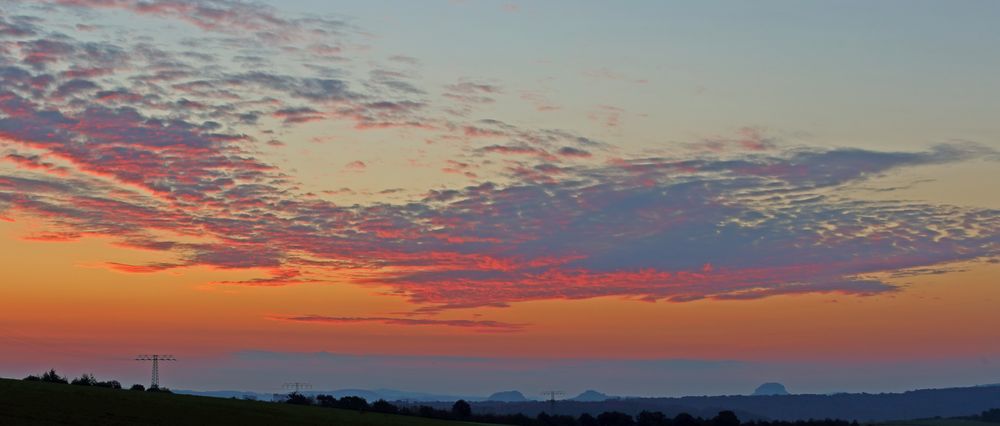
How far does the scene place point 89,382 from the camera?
16462cm

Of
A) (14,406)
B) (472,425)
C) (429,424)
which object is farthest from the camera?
(472,425)

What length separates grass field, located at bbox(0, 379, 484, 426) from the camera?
94250 millimetres

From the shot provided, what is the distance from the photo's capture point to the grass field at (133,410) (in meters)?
94.2

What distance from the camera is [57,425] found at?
287 ft

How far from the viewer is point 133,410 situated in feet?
359

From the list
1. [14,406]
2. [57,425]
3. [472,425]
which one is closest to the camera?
[57,425]

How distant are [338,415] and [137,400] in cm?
3474

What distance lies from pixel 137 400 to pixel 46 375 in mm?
51515

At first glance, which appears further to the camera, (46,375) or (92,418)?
(46,375)

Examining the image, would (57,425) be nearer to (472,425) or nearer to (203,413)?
(203,413)

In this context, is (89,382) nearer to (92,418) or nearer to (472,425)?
(472,425)

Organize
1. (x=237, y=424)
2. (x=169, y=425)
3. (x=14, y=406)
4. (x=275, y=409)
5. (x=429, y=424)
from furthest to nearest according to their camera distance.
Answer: (x=429, y=424)
(x=275, y=409)
(x=237, y=424)
(x=169, y=425)
(x=14, y=406)

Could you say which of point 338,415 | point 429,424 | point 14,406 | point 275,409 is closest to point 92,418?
point 14,406

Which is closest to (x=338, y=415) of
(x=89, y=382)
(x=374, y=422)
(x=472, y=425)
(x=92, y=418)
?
(x=374, y=422)
